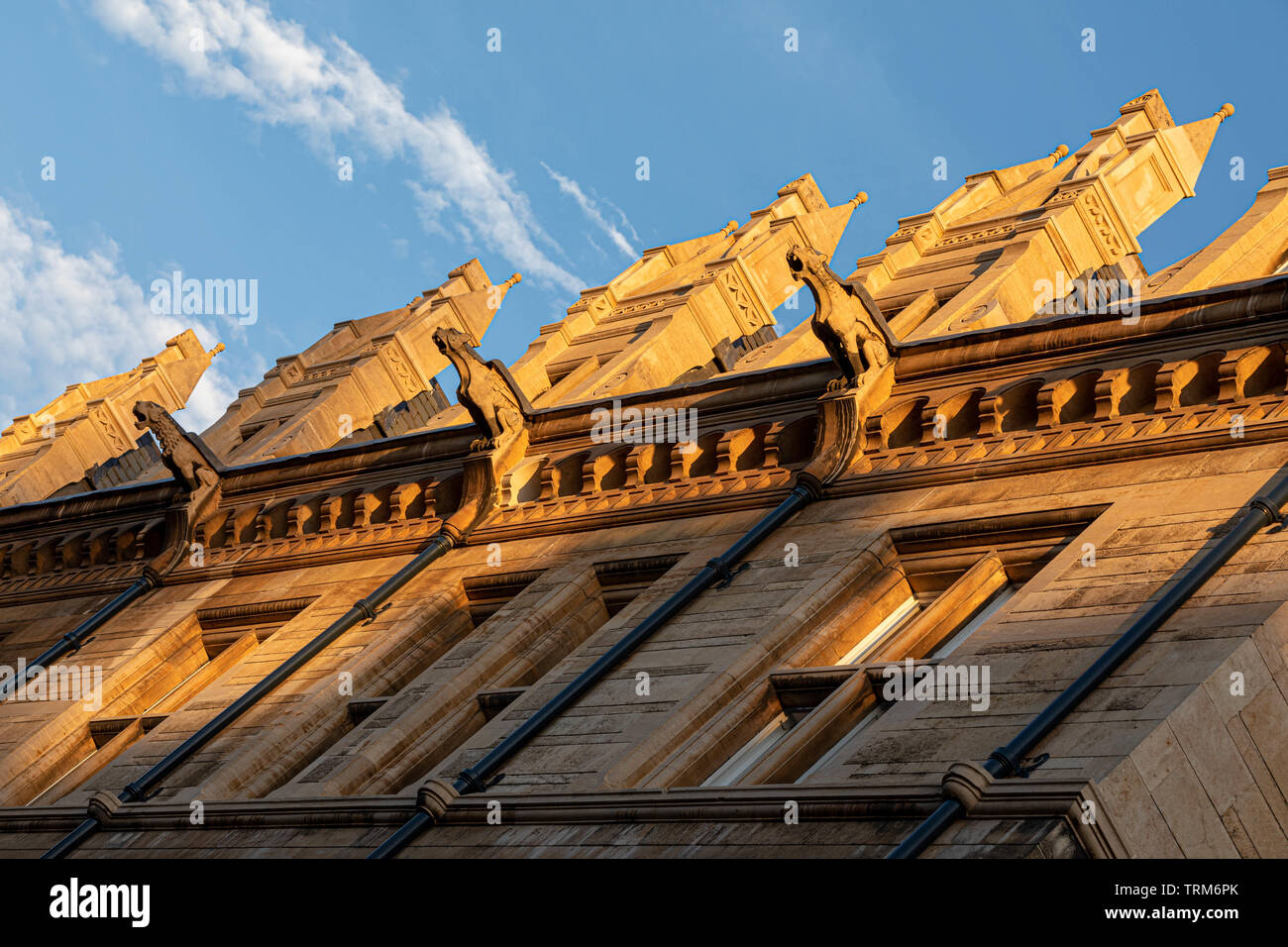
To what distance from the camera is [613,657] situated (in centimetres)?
1617

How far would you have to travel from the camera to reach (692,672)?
15.4 meters

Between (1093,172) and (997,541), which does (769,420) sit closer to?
(997,541)

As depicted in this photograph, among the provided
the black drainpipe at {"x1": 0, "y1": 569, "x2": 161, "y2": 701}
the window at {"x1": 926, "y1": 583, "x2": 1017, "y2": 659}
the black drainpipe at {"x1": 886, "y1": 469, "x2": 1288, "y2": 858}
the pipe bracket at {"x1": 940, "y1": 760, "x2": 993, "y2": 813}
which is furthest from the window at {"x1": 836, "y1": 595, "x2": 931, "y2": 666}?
the black drainpipe at {"x1": 0, "y1": 569, "x2": 161, "y2": 701}

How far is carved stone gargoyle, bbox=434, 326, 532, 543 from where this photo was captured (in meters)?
21.1

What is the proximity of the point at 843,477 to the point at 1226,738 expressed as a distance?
266 inches

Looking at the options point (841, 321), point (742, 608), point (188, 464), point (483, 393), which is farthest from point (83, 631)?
point (841, 321)

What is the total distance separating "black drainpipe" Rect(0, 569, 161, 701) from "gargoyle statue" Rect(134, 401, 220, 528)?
1175mm

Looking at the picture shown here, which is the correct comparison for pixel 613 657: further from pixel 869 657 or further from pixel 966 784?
pixel 966 784

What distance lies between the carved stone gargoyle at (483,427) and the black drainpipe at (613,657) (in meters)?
4.72

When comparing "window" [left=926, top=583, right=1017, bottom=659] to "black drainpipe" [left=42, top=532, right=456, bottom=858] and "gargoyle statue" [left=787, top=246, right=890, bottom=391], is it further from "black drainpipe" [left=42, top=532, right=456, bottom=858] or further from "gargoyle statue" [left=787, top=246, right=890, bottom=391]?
"black drainpipe" [left=42, top=532, right=456, bottom=858]
